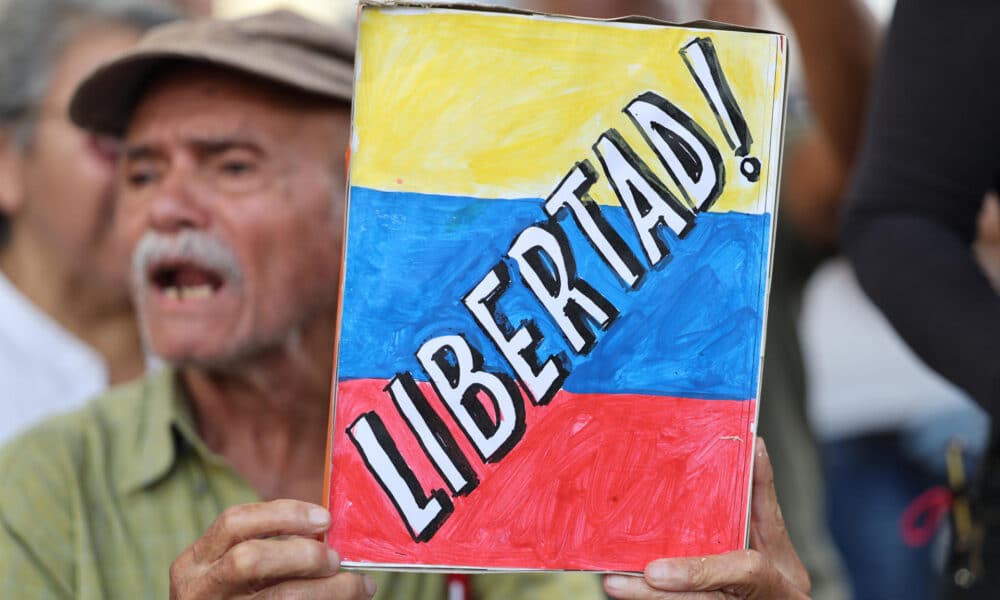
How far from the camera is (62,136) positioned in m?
2.21

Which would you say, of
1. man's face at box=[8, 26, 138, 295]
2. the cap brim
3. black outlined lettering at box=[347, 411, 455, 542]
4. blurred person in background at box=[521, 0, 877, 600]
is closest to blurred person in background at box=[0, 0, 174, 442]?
man's face at box=[8, 26, 138, 295]

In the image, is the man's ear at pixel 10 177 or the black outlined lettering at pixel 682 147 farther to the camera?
the man's ear at pixel 10 177

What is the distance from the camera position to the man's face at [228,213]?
148 cm

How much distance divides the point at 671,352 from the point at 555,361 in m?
0.09

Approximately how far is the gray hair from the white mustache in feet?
2.87

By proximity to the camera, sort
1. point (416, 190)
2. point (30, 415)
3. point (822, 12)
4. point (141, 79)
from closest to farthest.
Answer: point (416, 190), point (141, 79), point (822, 12), point (30, 415)

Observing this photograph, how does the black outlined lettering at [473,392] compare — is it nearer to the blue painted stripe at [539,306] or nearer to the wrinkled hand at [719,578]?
the blue painted stripe at [539,306]

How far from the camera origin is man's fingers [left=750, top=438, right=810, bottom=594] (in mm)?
1033

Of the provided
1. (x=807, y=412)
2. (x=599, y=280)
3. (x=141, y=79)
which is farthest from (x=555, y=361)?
(x=807, y=412)

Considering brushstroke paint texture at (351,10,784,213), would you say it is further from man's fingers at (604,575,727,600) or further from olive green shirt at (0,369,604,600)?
olive green shirt at (0,369,604,600)

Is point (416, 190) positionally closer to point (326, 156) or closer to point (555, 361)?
point (555, 361)

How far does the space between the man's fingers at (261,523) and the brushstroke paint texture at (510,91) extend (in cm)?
26

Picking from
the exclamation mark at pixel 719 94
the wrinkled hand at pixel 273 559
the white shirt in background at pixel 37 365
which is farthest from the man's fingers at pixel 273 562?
the white shirt in background at pixel 37 365

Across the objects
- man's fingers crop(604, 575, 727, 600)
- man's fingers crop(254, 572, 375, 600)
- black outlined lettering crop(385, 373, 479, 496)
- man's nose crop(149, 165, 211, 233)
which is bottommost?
man's fingers crop(604, 575, 727, 600)
